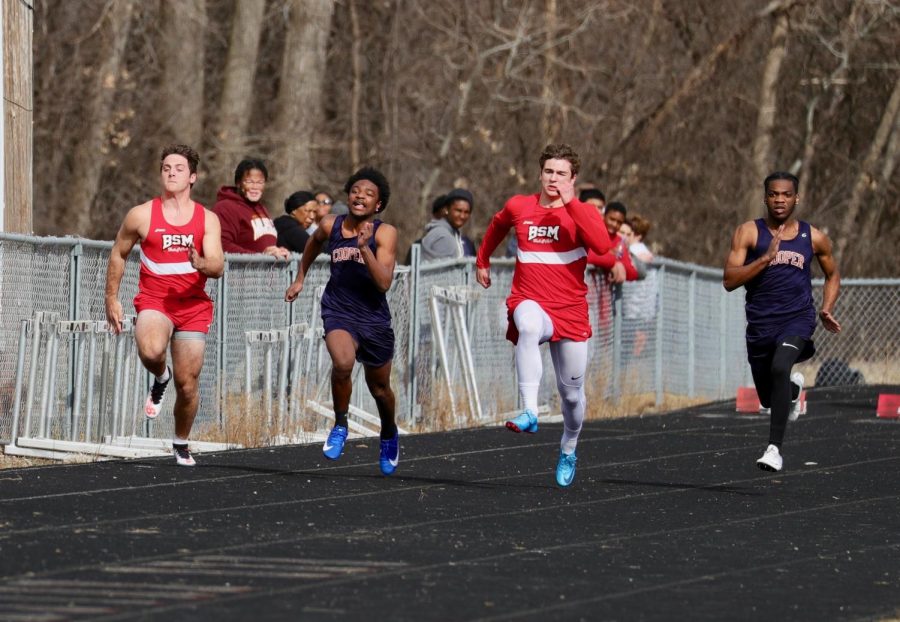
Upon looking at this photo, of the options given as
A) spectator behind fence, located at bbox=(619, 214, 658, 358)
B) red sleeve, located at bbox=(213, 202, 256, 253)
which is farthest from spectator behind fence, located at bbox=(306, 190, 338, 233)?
spectator behind fence, located at bbox=(619, 214, 658, 358)

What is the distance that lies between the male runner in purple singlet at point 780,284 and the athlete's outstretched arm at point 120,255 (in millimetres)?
3678

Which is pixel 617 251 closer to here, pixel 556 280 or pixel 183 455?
pixel 556 280

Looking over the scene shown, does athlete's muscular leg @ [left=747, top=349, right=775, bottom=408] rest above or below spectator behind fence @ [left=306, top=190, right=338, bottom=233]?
below

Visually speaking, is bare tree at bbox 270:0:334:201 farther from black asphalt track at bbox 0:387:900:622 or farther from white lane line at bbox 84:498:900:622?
white lane line at bbox 84:498:900:622

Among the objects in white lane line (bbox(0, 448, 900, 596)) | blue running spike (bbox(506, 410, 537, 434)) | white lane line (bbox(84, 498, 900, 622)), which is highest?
blue running spike (bbox(506, 410, 537, 434))

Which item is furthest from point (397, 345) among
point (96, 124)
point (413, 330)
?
point (96, 124)

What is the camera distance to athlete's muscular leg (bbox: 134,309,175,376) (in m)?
12.3

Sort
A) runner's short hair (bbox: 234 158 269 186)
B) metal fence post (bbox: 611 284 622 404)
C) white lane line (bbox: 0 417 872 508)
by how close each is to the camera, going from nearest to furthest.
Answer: white lane line (bbox: 0 417 872 508), runner's short hair (bbox: 234 158 269 186), metal fence post (bbox: 611 284 622 404)

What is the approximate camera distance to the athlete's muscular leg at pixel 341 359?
41.1 ft

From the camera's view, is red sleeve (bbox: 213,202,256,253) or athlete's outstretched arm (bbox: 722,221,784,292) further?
red sleeve (bbox: 213,202,256,253)

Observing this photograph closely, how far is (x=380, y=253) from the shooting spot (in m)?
12.4

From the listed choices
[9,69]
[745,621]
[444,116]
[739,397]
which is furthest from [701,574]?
[444,116]

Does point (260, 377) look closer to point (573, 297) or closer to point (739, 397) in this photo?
point (573, 297)

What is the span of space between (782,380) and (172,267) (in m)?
3.89
